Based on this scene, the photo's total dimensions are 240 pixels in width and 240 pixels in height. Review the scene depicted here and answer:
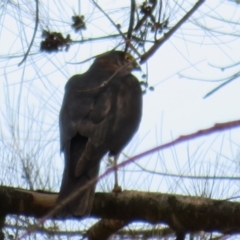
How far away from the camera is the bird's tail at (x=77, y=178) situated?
9.32ft

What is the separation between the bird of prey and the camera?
308 cm

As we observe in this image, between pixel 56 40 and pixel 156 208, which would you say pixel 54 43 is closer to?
pixel 56 40

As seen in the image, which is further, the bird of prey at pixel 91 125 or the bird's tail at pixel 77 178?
the bird of prey at pixel 91 125

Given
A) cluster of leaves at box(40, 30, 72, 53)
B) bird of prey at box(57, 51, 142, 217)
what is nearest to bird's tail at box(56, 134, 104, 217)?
bird of prey at box(57, 51, 142, 217)

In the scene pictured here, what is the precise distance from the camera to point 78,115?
3.54 metres

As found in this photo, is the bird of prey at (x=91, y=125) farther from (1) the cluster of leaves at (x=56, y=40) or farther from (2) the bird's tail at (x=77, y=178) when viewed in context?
(1) the cluster of leaves at (x=56, y=40)

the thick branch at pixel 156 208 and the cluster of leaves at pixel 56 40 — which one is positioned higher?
the cluster of leaves at pixel 56 40

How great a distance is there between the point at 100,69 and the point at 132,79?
0.38 m

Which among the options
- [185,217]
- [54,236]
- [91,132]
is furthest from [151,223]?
[91,132]

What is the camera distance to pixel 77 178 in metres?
3.13

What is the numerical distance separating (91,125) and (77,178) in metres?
0.41

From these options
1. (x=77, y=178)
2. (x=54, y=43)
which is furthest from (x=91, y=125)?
(x=54, y=43)

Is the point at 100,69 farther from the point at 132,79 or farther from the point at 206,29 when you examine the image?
the point at 206,29

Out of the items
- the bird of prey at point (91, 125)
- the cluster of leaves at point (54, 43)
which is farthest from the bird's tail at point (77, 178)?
the cluster of leaves at point (54, 43)
